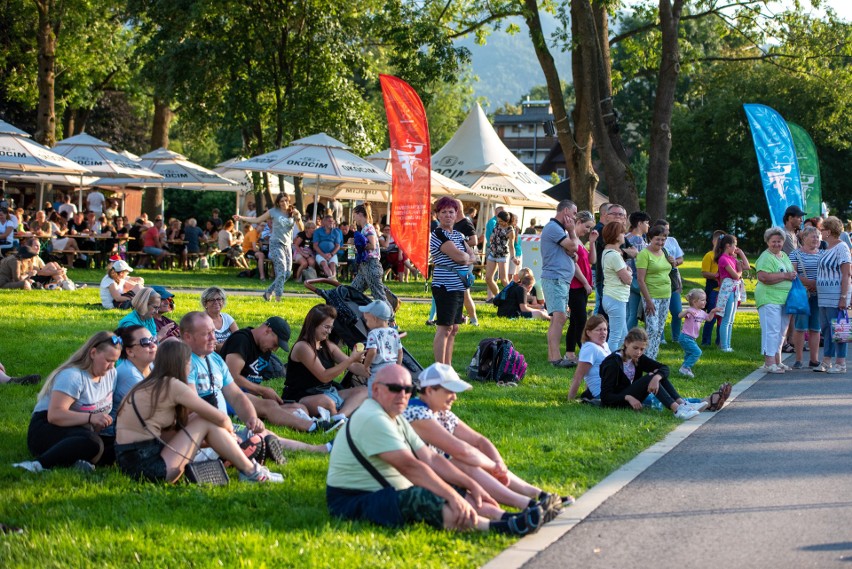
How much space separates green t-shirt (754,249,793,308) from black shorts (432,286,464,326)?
4.31 meters

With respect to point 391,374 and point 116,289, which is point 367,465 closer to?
point 391,374

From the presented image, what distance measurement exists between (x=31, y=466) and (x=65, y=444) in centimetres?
26

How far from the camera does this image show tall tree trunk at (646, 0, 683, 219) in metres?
25.8

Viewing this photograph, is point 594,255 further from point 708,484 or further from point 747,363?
point 708,484

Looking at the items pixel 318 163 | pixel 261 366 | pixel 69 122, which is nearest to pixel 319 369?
pixel 261 366

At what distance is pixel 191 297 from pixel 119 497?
1324 cm

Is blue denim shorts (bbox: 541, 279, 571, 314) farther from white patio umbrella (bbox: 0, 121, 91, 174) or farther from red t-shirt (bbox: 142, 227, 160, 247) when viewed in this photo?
red t-shirt (bbox: 142, 227, 160, 247)

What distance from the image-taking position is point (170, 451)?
24.2ft

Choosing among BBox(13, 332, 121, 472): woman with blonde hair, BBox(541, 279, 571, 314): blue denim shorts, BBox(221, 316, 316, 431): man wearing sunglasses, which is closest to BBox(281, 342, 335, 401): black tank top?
BBox(221, 316, 316, 431): man wearing sunglasses

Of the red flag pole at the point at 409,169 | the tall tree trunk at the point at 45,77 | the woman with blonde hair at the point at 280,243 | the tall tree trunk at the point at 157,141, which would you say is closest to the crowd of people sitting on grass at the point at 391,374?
the red flag pole at the point at 409,169

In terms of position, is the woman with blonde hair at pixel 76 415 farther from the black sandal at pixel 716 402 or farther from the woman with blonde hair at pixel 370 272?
the woman with blonde hair at pixel 370 272

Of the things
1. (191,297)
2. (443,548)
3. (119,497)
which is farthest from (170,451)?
(191,297)

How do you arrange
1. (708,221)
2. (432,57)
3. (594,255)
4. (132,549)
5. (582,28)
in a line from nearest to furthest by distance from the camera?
(132,549)
(594,255)
(582,28)
(432,57)
(708,221)

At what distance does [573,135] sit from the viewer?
24797mm
